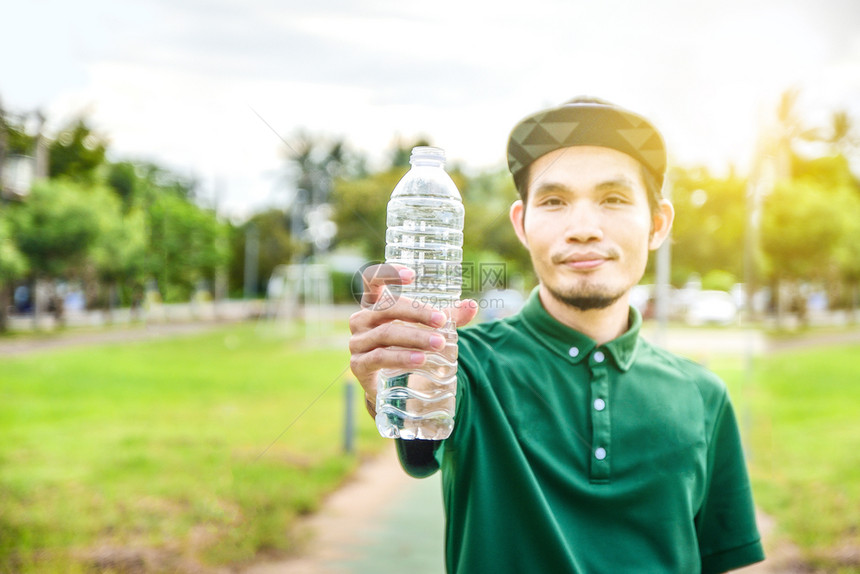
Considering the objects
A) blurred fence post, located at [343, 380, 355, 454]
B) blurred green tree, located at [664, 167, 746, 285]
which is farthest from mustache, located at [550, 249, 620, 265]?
blurred fence post, located at [343, 380, 355, 454]

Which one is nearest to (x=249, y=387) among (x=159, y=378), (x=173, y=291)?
(x=159, y=378)

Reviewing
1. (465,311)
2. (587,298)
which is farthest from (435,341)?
(587,298)

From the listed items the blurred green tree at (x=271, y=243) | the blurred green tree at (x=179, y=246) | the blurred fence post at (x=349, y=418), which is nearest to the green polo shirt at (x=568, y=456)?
the blurred green tree at (x=179, y=246)

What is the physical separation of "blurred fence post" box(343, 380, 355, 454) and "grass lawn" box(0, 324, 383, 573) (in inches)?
8.3

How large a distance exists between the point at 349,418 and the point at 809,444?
5.31 meters

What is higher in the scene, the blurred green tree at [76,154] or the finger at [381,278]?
the blurred green tree at [76,154]

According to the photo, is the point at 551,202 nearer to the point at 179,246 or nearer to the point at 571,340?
the point at 571,340

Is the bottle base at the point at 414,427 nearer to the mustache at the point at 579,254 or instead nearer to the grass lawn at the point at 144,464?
the mustache at the point at 579,254

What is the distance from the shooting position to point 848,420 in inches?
372

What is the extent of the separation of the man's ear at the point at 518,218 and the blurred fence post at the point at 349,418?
5968 mm

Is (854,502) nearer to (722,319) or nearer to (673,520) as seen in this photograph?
(722,319)

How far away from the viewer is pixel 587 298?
1.62m

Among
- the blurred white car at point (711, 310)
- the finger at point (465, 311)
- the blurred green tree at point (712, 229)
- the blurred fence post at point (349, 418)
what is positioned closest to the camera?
the finger at point (465, 311)

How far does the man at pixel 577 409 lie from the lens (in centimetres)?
155
